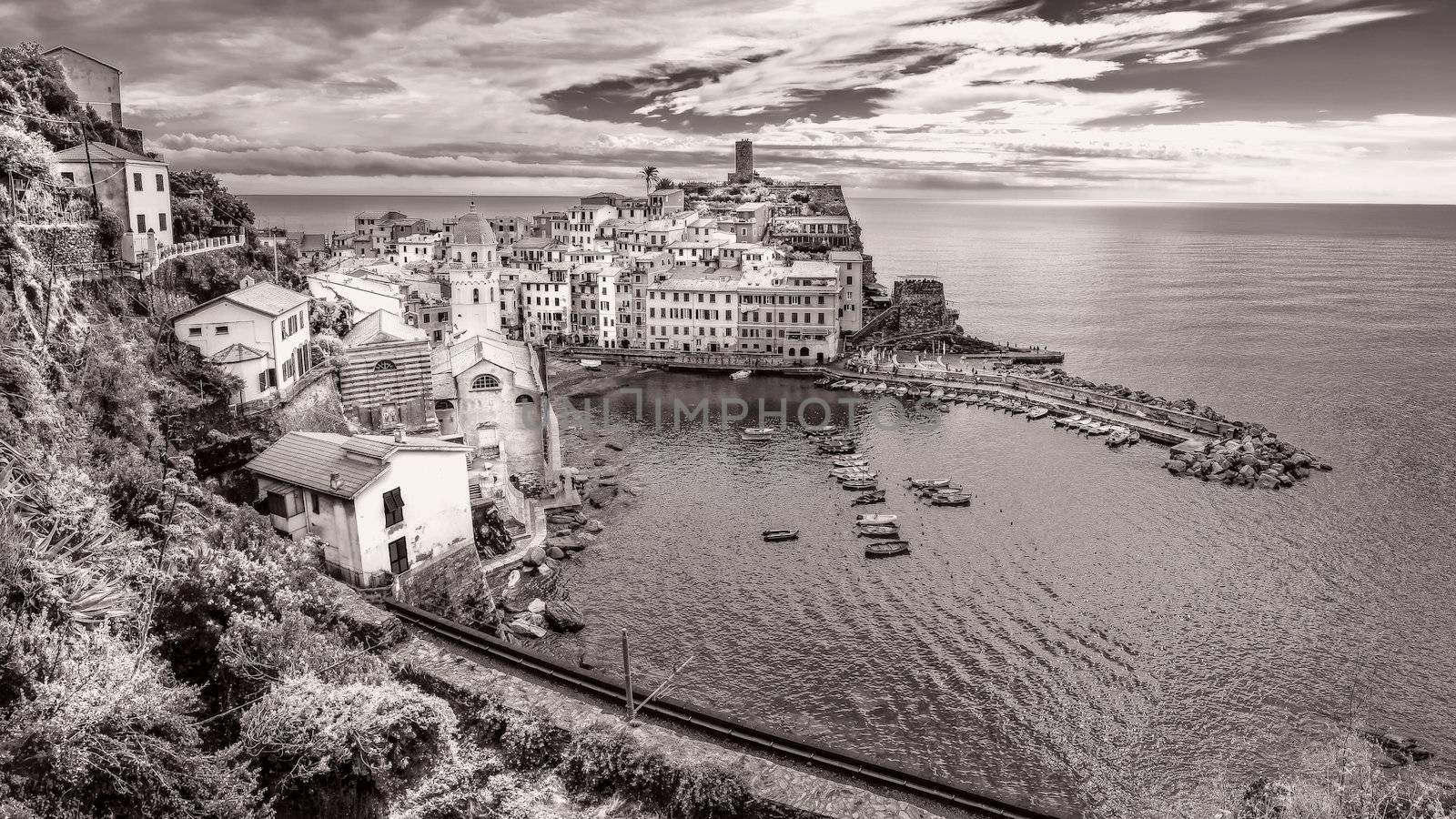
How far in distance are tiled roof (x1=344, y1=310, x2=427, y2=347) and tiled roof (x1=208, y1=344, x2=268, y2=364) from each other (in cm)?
794

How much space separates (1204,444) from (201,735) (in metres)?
58.6

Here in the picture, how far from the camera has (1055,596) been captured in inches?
1479

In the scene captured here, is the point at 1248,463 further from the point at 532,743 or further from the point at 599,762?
the point at 532,743

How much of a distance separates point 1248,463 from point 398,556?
4939 cm

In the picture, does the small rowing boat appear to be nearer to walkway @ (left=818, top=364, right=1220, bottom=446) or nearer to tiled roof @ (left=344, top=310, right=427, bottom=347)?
tiled roof @ (left=344, top=310, right=427, bottom=347)

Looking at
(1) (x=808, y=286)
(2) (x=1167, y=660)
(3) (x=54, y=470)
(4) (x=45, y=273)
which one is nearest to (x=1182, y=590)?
(2) (x=1167, y=660)

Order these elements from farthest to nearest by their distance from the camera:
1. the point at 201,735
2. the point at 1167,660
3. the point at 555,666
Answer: the point at 1167,660
the point at 555,666
the point at 201,735

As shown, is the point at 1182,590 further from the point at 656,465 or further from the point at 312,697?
the point at 312,697

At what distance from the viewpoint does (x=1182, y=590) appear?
125 feet

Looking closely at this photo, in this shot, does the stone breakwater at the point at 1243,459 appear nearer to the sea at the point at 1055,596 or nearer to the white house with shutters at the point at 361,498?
the sea at the point at 1055,596

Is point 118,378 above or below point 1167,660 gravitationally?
above

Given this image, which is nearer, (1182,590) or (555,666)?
(555,666)

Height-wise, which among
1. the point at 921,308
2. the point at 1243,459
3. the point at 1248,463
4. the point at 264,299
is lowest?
the point at 1248,463

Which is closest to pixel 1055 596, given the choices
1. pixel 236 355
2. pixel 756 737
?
pixel 756 737
